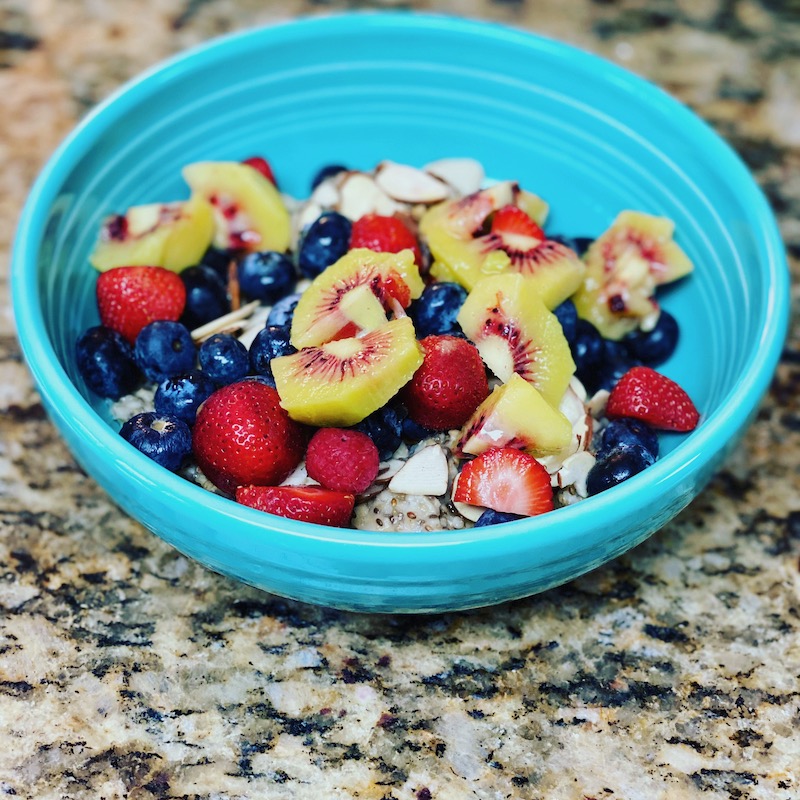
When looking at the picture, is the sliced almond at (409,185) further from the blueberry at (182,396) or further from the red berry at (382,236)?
the blueberry at (182,396)

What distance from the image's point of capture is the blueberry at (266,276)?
3.94 feet

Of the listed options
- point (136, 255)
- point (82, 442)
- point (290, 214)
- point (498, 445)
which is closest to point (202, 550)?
point (82, 442)

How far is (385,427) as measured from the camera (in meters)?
1.03

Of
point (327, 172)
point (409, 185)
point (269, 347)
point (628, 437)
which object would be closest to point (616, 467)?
point (628, 437)

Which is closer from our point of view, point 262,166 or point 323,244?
point 323,244

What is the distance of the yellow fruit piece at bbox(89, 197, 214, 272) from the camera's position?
1203 mm

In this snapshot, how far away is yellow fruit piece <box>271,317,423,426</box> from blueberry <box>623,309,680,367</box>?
0.37m

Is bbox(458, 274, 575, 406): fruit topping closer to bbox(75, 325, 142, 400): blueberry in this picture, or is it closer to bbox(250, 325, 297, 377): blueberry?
bbox(250, 325, 297, 377): blueberry

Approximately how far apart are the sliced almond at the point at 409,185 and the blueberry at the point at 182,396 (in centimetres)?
41

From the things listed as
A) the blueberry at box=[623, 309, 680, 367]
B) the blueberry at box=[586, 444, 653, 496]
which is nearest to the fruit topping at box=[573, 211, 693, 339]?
the blueberry at box=[623, 309, 680, 367]

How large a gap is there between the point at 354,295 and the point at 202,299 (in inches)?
9.8

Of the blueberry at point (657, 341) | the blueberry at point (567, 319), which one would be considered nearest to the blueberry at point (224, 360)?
the blueberry at point (567, 319)

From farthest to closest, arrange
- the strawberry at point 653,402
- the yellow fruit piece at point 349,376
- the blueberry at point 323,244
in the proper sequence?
1. the blueberry at point 323,244
2. the strawberry at point 653,402
3. the yellow fruit piece at point 349,376

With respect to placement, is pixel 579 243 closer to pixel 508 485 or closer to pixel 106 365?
pixel 508 485
